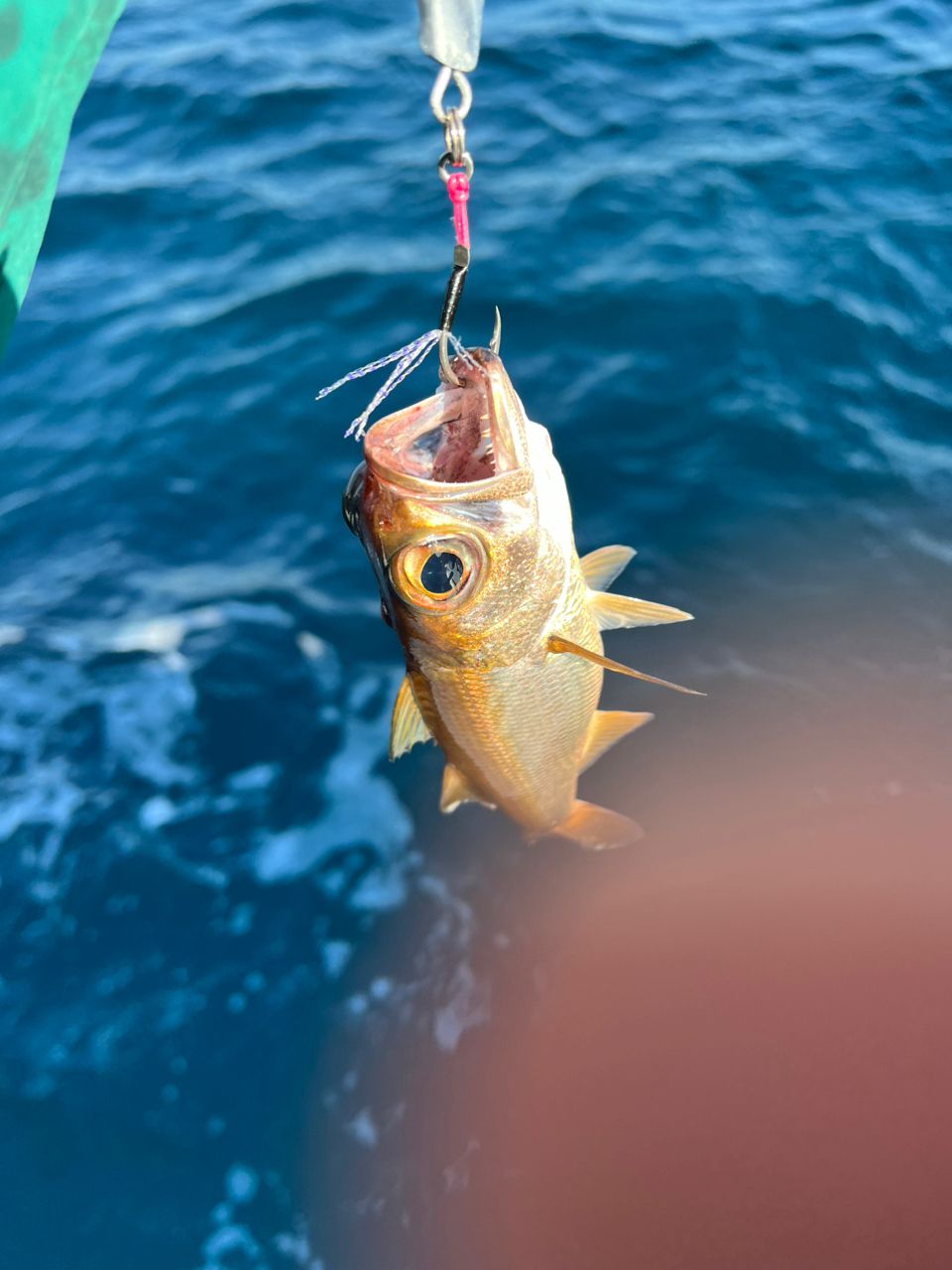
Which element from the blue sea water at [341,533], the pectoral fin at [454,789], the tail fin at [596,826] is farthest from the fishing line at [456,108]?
the blue sea water at [341,533]

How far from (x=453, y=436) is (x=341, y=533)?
141 inches

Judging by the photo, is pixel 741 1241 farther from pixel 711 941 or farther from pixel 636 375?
pixel 636 375

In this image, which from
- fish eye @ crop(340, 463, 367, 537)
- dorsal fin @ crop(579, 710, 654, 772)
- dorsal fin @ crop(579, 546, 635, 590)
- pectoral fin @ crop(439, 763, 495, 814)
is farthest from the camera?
dorsal fin @ crop(579, 710, 654, 772)

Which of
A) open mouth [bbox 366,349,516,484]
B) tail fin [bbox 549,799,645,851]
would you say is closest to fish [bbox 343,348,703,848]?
open mouth [bbox 366,349,516,484]

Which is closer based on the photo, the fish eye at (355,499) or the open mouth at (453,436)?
the open mouth at (453,436)

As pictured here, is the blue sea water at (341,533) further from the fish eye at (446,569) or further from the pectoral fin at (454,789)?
the fish eye at (446,569)

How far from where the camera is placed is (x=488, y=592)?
106 inches

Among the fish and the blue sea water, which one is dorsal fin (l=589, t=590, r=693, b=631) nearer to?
the fish

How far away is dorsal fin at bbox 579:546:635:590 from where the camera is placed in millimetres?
3238

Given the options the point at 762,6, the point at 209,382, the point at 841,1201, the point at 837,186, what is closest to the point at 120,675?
the point at 209,382

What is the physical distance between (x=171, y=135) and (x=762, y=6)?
21.1ft

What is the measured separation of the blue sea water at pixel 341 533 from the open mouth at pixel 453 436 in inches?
108

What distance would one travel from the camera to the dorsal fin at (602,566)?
3.24 m

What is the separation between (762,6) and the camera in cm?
1041
